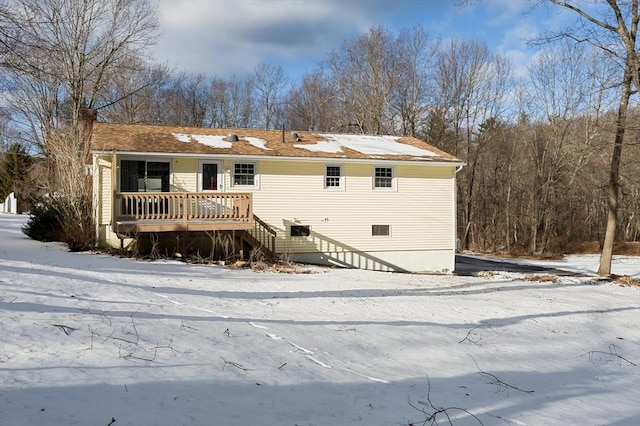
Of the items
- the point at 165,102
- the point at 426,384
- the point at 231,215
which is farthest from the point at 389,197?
the point at 165,102

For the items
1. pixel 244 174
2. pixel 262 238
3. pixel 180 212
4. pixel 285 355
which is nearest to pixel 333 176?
pixel 244 174

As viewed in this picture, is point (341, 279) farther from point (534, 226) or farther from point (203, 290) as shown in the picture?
point (534, 226)

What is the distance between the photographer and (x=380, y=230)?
19016mm

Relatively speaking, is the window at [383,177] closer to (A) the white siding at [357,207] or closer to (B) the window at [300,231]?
(A) the white siding at [357,207]

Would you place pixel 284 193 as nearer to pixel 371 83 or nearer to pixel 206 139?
pixel 206 139

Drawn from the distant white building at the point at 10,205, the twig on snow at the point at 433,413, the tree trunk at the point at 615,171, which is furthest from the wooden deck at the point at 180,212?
the distant white building at the point at 10,205

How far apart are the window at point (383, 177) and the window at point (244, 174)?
505 cm

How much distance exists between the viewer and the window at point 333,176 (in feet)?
60.2

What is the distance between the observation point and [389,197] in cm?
1898

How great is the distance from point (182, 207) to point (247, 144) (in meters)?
4.08

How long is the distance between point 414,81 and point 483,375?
33.3 m

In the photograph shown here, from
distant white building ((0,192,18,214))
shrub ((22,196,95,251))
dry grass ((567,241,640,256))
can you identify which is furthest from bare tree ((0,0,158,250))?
dry grass ((567,241,640,256))

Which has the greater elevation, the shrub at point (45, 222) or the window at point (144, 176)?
the window at point (144, 176)

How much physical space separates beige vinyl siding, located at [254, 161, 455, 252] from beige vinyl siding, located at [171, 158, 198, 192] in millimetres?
2377
